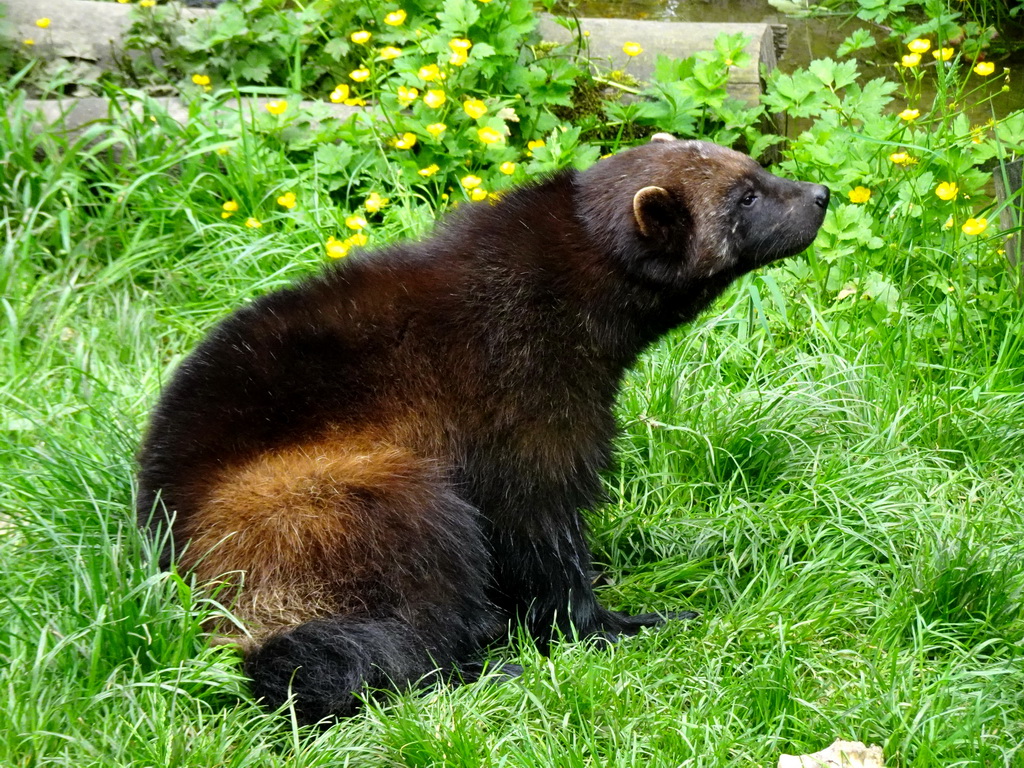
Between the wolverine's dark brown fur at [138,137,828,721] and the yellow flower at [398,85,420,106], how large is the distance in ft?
5.53

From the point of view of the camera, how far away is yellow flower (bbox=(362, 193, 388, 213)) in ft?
15.5

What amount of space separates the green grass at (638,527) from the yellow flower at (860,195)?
41 centimetres

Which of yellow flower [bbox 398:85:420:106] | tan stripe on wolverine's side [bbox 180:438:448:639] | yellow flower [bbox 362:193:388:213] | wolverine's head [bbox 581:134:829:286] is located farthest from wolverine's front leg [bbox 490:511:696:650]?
yellow flower [bbox 398:85:420:106]

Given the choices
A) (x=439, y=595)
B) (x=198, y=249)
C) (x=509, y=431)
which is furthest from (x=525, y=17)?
(x=439, y=595)

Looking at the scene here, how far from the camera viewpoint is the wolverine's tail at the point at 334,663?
9.11ft

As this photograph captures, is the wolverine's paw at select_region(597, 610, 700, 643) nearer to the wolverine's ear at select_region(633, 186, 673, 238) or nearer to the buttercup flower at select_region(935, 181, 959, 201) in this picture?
the wolverine's ear at select_region(633, 186, 673, 238)

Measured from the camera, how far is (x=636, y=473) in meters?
3.86

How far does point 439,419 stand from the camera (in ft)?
10.3

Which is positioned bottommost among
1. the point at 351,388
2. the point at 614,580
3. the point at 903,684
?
the point at 614,580

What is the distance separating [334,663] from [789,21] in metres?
5.86

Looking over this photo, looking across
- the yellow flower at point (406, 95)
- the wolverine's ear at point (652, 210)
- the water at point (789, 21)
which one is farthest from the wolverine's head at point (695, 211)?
the water at point (789, 21)

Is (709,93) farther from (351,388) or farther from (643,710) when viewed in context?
(643,710)

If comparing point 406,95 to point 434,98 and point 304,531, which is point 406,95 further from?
point 304,531

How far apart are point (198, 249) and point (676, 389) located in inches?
86.0
